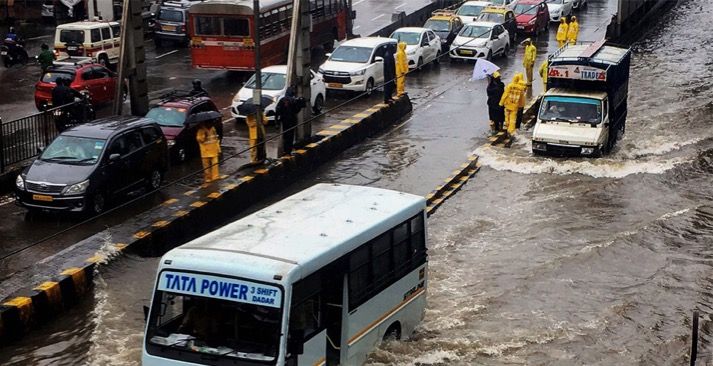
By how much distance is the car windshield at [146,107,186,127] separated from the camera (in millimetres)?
23016

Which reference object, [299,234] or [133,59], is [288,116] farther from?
[299,234]

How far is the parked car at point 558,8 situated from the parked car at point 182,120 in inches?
992

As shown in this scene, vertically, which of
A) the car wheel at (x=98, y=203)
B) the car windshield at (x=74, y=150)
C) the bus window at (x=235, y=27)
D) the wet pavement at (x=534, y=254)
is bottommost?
the wet pavement at (x=534, y=254)

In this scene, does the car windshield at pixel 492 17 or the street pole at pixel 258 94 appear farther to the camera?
the car windshield at pixel 492 17

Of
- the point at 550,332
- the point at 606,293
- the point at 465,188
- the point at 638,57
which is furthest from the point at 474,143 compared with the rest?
the point at 638,57

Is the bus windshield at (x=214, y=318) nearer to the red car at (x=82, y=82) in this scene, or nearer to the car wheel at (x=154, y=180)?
the car wheel at (x=154, y=180)

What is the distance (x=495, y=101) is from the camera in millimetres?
26625

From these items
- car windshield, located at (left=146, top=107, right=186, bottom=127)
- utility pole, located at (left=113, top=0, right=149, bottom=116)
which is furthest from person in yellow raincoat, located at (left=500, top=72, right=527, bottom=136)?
utility pole, located at (left=113, top=0, right=149, bottom=116)

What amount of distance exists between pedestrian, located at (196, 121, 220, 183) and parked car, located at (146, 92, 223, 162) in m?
1.27

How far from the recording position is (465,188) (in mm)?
22594

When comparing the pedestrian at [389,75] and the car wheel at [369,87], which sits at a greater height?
the pedestrian at [389,75]

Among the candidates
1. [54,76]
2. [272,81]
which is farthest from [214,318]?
[54,76]

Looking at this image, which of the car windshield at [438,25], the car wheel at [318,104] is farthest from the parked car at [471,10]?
the car wheel at [318,104]

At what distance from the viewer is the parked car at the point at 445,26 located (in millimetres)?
38438
